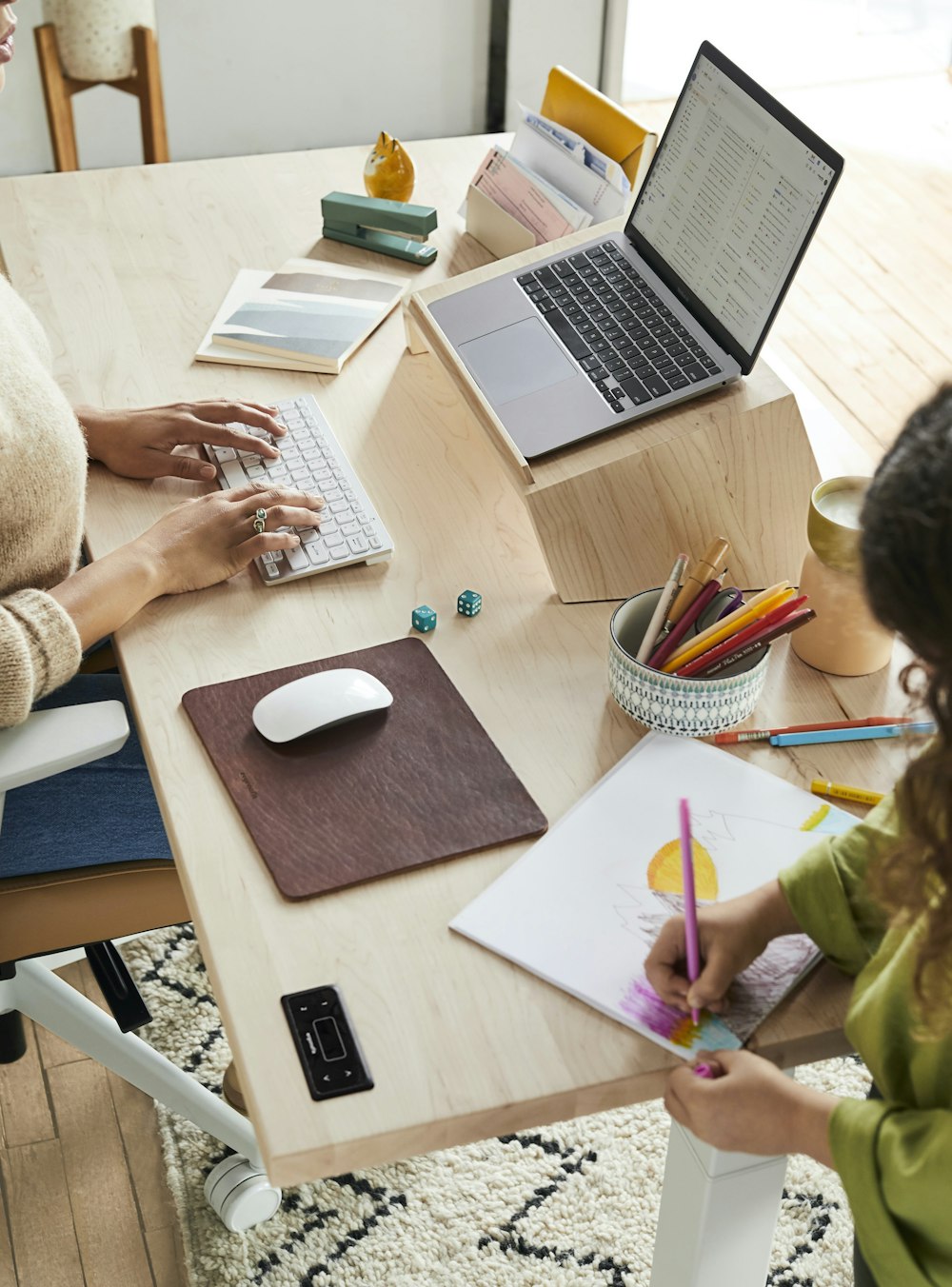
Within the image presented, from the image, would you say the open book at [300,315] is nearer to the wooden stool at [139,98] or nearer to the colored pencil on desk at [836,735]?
the colored pencil on desk at [836,735]

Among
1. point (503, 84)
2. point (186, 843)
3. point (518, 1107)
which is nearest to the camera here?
point (518, 1107)

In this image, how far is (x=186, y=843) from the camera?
0.95 meters

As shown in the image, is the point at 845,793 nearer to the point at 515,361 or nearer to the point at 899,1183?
the point at 899,1183

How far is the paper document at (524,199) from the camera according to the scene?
61.3 inches

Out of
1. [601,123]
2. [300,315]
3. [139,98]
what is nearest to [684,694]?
[300,315]

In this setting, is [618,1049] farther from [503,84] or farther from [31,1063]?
[503,84]

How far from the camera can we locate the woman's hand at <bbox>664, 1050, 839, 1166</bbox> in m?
0.77

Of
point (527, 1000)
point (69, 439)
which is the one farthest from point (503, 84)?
point (527, 1000)

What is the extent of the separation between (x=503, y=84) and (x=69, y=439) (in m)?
2.93

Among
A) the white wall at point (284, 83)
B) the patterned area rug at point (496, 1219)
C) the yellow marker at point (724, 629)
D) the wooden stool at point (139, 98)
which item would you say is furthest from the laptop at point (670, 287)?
the white wall at point (284, 83)

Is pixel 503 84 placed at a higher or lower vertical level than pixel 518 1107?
lower

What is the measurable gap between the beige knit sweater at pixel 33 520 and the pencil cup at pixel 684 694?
47cm

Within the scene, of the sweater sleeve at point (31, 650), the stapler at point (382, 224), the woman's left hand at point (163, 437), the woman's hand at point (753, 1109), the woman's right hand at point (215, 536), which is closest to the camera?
the woman's hand at point (753, 1109)

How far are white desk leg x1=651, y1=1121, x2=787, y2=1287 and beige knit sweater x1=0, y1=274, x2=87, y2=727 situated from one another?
63 cm
